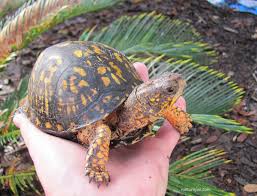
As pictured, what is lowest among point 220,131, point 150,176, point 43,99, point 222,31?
point 220,131

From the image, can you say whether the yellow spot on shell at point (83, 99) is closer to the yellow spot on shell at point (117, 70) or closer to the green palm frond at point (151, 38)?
the yellow spot on shell at point (117, 70)

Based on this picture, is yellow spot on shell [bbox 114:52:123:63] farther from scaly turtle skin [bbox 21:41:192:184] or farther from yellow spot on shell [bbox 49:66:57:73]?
yellow spot on shell [bbox 49:66:57:73]

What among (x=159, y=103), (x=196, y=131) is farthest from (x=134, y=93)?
(x=196, y=131)

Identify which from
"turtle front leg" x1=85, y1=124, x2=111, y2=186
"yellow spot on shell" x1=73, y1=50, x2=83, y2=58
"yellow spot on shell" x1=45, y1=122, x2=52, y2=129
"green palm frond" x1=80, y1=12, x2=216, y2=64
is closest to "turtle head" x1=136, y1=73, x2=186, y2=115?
"turtle front leg" x1=85, y1=124, x2=111, y2=186

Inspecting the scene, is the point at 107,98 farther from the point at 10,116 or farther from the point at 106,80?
the point at 10,116

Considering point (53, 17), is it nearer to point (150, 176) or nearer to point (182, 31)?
point (182, 31)

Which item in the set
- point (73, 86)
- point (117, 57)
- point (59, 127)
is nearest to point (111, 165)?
point (59, 127)

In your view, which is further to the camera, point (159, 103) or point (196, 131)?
point (196, 131)
